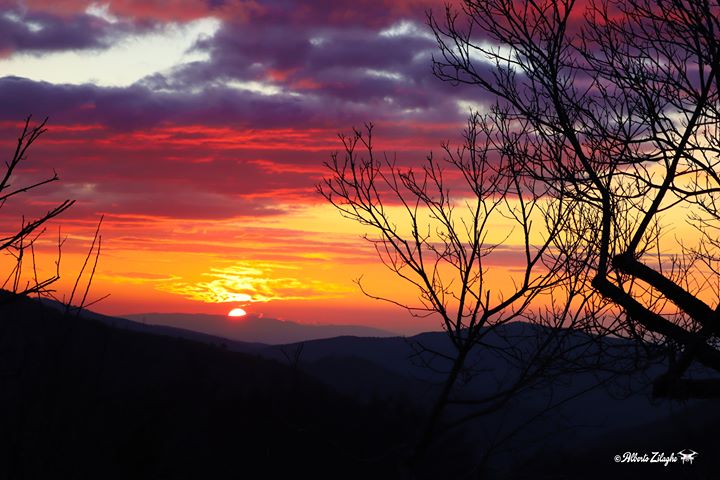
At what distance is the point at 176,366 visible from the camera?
7581 centimetres

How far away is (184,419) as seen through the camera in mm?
57094

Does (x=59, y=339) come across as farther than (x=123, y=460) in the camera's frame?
No

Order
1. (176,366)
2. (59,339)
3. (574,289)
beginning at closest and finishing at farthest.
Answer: (59,339) → (574,289) → (176,366)

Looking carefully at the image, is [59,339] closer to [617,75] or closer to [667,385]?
[667,385]

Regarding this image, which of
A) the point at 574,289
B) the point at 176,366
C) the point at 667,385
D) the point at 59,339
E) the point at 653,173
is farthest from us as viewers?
the point at 176,366

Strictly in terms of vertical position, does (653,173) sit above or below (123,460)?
above

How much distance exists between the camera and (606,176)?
757 centimetres

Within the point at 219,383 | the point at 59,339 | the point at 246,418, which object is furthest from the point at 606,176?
the point at 219,383

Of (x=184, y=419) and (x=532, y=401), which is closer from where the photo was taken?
(x=184, y=419)

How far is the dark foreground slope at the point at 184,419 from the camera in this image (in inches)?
151

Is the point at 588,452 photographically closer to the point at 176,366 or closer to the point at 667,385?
the point at 176,366

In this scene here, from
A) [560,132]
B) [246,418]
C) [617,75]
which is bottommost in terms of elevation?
[246,418]

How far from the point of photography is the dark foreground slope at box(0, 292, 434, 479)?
3846mm

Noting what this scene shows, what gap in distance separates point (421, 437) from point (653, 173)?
157 inches
